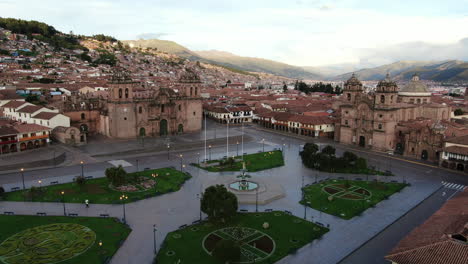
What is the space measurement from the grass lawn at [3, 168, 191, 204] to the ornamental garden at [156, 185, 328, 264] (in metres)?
10.0

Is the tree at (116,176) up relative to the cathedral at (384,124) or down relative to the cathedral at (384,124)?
down

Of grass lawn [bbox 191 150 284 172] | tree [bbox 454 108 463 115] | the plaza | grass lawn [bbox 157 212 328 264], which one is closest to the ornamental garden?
grass lawn [bbox 157 212 328 264]

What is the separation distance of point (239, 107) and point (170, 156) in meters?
41.5

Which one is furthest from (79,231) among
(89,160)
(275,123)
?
(275,123)

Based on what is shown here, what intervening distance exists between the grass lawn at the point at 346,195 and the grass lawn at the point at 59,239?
19027mm

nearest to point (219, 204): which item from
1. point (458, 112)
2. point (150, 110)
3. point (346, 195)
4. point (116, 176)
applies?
point (116, 176)

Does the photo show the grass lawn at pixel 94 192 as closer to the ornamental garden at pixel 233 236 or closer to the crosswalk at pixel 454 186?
the ornamental garden at pixel 233 236

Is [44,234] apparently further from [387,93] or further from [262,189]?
[387,93]

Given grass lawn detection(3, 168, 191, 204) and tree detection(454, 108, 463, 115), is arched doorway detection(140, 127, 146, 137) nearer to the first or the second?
grass lawn detection(3, 168, 191, 204)

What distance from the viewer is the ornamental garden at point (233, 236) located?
2544cm

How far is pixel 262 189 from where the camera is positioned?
3981cm

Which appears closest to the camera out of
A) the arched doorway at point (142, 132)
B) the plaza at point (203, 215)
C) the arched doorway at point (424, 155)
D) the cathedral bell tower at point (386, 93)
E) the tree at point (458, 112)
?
the plaza at point (203, 215)

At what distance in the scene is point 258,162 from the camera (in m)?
52.3

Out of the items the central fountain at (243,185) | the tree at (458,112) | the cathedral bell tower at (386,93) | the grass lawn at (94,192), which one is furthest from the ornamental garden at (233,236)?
the tree at (458,112)
